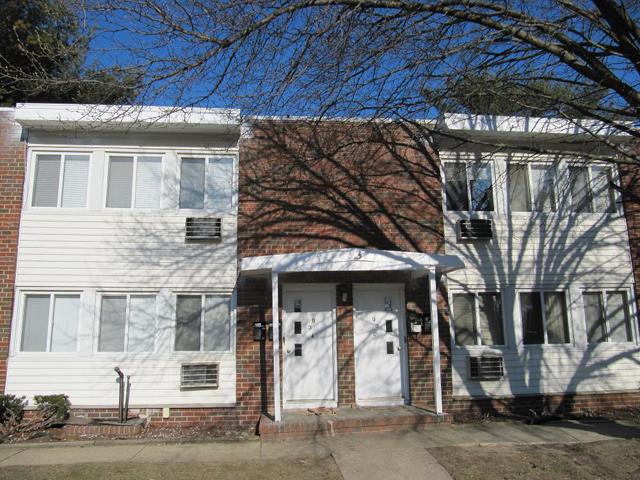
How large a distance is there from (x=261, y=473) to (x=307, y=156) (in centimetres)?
570

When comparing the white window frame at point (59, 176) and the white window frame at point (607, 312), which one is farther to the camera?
the white window frame at point (607, 312)

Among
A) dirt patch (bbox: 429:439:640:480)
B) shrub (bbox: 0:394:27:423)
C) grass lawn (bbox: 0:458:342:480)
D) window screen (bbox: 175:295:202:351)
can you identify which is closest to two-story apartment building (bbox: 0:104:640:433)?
window screen (bbox: 175:295:202:351)

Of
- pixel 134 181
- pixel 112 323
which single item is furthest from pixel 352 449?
pixel 134 181

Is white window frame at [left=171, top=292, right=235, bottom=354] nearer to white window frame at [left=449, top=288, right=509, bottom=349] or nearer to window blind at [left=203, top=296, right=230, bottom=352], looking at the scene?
window blind at [left=203, top=296, right=230, bottom=352]

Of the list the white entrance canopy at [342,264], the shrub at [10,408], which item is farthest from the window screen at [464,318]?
the shrub at [10,408]

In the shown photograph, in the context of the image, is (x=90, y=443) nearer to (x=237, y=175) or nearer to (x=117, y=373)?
(x=117, y=373)

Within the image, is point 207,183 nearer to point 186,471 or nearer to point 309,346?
point 309,346

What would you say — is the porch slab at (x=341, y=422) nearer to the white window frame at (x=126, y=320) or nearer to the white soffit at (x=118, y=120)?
the white window frame at (x=126, y=320)

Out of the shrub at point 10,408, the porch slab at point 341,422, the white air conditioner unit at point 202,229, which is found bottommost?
the porch slab at point 341,422

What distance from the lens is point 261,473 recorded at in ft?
19.9

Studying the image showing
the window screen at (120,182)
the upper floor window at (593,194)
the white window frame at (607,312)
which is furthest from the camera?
the upper floor window at (593,194)

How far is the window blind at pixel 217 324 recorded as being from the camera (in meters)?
8.95

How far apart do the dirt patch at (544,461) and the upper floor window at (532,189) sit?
4604mm

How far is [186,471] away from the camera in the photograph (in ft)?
20.2
